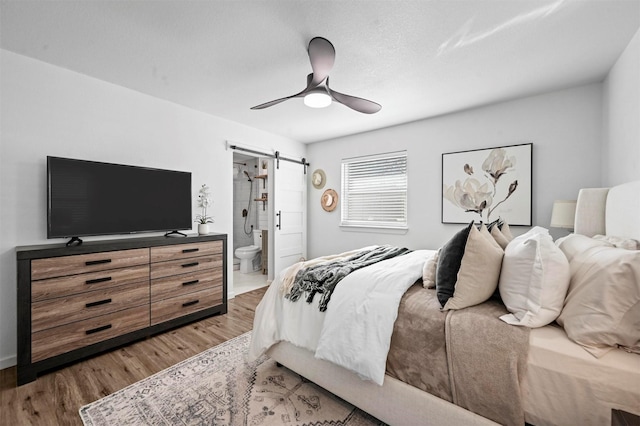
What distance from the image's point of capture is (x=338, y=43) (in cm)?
211

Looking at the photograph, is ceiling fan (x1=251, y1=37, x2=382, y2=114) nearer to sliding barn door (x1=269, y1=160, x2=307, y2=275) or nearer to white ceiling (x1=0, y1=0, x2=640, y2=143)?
white ceiling (x1=0, y1=0, x2=640, y2=143)

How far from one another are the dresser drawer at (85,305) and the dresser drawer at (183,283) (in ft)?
0.33

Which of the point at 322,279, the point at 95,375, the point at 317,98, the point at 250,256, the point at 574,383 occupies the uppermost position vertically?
the point at 317,98

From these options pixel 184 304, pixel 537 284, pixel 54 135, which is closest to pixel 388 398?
pixel 537 284

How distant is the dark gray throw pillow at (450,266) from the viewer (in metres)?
1.49

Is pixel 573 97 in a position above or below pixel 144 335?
above

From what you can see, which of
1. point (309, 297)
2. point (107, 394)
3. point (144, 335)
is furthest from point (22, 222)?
point (309, 297)

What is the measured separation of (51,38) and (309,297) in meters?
2.74

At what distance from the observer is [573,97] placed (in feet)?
9.35

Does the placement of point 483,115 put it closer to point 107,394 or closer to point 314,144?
point 314,144

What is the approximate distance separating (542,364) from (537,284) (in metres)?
0.33

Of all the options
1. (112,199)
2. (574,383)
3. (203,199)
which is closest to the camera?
(574,383)

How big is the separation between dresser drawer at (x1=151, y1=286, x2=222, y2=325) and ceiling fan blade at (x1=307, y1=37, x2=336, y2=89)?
2.52 metres

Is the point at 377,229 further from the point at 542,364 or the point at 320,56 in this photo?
the point at 542,364
